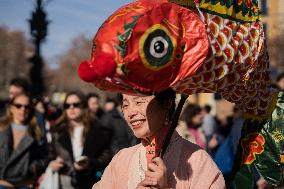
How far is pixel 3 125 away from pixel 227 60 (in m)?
3.33

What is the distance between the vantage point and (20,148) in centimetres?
562

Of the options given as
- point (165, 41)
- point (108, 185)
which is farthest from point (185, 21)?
point (108, 185)


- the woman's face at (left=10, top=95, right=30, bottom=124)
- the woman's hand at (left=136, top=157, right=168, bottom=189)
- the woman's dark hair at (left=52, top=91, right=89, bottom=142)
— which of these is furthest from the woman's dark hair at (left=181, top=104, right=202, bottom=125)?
the woman's hand at (left=136, top=157, right=168, bottom=189)

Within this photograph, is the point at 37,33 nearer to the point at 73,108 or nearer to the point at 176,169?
the point at 73,108

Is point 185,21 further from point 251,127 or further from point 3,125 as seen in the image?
point 3,125

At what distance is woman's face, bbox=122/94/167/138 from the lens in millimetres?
3072

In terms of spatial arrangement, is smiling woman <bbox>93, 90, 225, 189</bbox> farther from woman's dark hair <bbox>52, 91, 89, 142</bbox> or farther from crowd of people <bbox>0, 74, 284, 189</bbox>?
woman's dark hair <bbox>52, 91, 89, 142</bbox>

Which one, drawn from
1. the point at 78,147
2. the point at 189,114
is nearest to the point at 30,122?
the point at 78,147

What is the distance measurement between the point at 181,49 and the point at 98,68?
0.41 m

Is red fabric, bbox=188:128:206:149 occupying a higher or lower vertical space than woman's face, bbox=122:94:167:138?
lower

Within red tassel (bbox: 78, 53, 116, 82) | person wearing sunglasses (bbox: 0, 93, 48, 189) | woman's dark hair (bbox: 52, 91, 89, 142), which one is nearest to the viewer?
red tassel (bbox: 78, 53, 116, 82)

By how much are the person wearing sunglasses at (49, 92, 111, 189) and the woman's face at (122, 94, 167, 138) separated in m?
2.89

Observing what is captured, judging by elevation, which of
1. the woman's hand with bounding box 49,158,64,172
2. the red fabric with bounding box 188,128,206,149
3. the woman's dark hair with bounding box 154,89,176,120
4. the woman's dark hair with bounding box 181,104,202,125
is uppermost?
the woman's dark hair with bounding box 154,89,176,120

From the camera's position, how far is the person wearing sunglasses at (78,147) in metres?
6.01
